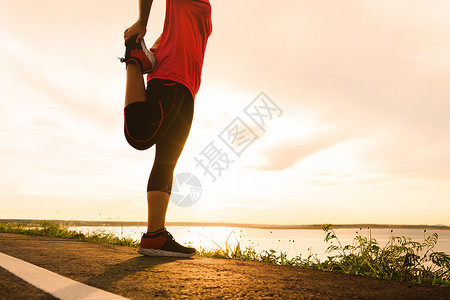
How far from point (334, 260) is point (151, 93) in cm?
226

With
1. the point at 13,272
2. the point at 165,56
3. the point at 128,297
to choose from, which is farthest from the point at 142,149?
the point at 128,297

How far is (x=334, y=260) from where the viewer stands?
3.21 m

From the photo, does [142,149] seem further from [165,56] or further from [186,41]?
[186,41]

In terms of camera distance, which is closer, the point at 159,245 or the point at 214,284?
the point at 214,284

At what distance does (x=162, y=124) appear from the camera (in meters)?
3.08

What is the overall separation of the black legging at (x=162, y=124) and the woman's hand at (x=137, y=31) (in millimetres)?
399

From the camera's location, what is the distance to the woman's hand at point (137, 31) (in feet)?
10.1

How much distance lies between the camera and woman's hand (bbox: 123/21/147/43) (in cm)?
308

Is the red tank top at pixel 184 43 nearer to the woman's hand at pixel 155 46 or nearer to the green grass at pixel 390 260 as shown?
the woman's hand at pixel 155 46

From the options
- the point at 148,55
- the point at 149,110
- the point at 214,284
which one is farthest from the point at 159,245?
the point at 148,55

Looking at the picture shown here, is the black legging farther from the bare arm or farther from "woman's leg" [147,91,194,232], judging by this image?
the bare arm

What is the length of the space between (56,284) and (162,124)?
1.71 metres

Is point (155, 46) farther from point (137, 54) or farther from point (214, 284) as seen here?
point (214, 284)

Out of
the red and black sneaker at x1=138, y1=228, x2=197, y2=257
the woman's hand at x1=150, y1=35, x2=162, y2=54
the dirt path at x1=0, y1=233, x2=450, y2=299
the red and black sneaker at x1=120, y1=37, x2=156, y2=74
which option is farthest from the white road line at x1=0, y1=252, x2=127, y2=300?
the woman's hand at x1=150, y1=35, x2=162, y2=54
